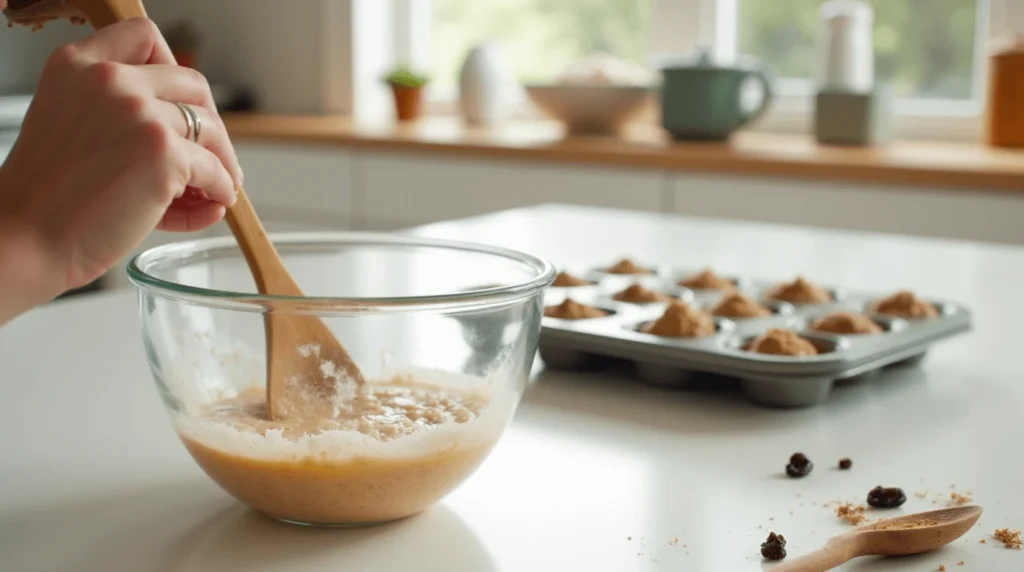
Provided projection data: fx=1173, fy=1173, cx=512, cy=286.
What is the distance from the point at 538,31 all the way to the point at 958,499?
308cm

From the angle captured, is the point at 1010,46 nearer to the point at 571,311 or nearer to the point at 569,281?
the point at 569,281

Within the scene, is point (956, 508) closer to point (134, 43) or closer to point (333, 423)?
point (333, 423)

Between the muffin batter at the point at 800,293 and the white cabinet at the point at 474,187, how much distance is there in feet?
4.95

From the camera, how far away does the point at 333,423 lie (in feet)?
2.13

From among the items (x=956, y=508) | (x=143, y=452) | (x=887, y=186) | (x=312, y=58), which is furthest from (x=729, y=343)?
(x=312, y=58)

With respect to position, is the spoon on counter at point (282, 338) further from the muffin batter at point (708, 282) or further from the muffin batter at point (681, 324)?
the muffin batter at point (708, 282)

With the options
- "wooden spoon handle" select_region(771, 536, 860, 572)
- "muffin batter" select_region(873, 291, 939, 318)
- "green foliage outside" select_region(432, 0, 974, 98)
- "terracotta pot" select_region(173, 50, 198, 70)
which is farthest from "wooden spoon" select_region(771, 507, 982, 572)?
"terracotta pot" select_region(173, 50, 198, 70)

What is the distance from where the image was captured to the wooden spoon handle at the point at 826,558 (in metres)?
0.58

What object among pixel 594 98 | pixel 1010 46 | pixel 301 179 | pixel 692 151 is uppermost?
pixel 1010 46

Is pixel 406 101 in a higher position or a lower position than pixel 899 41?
lower

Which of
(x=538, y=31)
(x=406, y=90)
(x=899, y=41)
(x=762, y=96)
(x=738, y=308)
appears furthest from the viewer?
(x=538, y=31)

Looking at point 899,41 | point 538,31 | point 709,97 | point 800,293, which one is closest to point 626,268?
point 800,293

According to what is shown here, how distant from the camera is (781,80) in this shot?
325 centimetres

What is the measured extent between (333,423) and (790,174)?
197 centimetres
